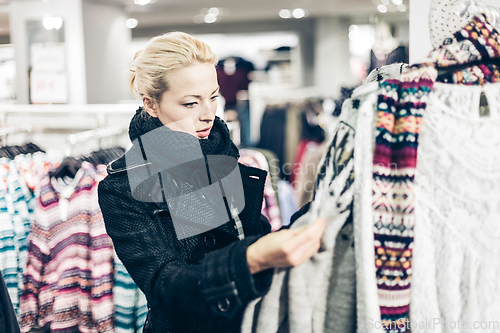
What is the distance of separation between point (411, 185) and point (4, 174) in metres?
1.61

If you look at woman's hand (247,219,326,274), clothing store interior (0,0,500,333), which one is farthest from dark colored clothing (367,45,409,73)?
woman's hand (247,219,326,274)

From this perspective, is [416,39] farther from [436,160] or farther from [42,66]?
[42,66]

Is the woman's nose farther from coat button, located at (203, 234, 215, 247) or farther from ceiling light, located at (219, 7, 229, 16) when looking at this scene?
ceiling light, located at (219, 7, 229, 16)

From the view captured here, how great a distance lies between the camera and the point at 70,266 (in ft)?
4.98

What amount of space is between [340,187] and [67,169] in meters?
1.27

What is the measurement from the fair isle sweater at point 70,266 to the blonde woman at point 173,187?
53 centimetres

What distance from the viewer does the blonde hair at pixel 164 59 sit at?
0.96m

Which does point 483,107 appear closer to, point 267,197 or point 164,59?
point 164,59

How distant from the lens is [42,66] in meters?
3.08

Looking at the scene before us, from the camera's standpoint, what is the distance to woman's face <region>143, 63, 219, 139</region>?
3.17ft

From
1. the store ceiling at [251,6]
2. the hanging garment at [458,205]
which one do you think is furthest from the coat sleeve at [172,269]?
the store ceiling at [251,6]

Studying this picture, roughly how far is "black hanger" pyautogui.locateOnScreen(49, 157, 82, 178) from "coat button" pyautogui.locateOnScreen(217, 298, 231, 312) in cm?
113

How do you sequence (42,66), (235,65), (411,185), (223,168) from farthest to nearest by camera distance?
1. (235,65)
2. (42,66)
3. (223,168)
4. (411,185)

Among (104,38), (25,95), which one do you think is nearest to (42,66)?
(25,95)
